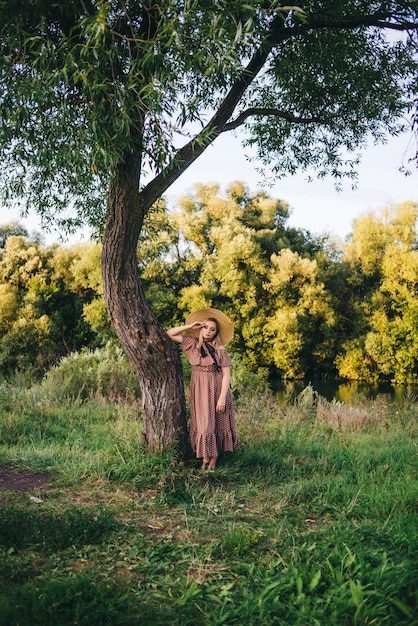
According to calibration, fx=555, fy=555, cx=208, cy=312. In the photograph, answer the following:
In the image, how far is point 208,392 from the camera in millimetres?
6645

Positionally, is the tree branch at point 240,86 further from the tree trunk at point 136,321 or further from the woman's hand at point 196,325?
the woman's hand at point 196,325

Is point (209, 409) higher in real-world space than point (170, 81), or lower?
lower

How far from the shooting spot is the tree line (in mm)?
28391

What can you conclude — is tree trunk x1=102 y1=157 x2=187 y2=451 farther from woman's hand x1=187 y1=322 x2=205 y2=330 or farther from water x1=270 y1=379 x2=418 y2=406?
water x1=270 y1=379 x2=418 y2=406

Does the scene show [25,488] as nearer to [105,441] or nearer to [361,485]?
[105,441]

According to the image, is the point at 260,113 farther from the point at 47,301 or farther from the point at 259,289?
the point at 47,301

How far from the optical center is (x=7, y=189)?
828 cm

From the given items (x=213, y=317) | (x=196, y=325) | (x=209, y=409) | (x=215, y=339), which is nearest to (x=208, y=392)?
(x=209, y=409)

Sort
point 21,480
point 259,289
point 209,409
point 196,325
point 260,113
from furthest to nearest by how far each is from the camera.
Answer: point 259,289 < point 260,113 < point 196,325 < point 209,409 < point 21,480

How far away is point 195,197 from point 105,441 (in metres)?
26.1

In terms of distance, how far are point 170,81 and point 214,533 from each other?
4.18 metres

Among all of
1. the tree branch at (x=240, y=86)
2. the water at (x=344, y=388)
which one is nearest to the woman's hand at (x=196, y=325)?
the tree branch at (x=240, y=86)

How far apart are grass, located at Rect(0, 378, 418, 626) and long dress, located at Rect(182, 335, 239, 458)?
288 millimetres

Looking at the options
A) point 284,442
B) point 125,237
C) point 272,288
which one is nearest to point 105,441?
point 284,442
